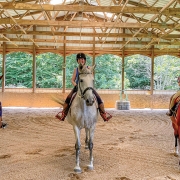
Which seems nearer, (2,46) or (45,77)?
(2,46)

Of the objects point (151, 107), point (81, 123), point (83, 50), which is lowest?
point (151, 107)

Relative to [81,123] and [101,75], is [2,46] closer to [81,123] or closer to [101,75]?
[101,75]

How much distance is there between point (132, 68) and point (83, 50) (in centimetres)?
491

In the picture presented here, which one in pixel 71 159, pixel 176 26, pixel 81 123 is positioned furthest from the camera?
pixel 176 26

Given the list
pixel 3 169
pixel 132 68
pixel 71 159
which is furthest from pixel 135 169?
pixel 132 68

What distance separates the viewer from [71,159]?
396 centimetres

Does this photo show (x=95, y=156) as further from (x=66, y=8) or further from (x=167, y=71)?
(x=167, y=71)

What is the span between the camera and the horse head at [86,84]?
9.65 feet

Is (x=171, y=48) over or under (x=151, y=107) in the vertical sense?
over

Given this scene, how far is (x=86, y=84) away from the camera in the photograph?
121 inches

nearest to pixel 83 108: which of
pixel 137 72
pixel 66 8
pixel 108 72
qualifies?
pixel 66 8

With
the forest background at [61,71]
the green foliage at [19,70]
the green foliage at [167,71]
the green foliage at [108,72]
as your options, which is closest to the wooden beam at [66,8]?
the forest background at [61,71]

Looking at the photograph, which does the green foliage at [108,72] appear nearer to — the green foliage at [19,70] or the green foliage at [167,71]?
the green foliage at [167,71]

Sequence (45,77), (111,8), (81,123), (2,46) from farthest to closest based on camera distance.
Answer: (45,77), (2,46), (111,8), (81,123)
